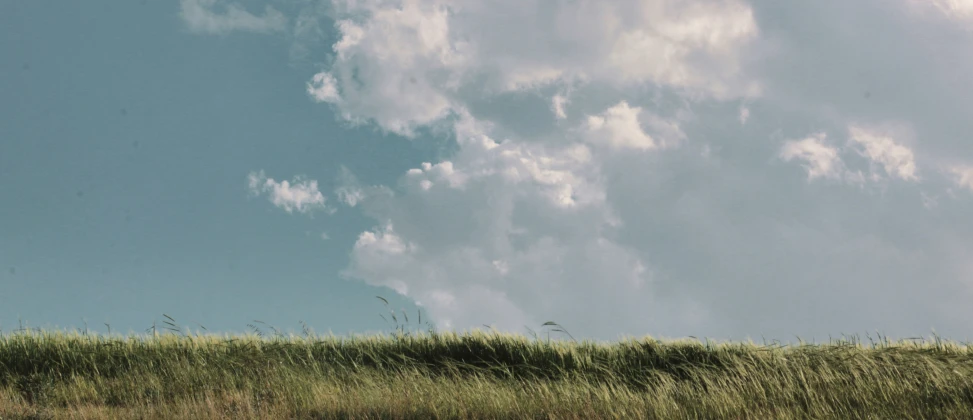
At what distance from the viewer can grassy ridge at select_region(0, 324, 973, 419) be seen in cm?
923

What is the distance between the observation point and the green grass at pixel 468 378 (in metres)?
9.22

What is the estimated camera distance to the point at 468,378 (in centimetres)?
1220

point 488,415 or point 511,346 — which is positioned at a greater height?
point 511,346

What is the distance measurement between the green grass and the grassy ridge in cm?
3

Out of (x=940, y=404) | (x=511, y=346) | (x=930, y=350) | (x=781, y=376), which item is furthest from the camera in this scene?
(x=511, y=346)

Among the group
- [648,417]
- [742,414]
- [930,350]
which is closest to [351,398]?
[648,417]

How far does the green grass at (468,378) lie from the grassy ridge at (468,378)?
3 cm

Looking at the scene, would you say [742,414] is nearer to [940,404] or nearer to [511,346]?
[940,404]

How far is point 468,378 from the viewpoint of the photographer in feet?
40.0

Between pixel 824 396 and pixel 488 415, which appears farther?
pixel 824 396

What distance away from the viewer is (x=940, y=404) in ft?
31.0

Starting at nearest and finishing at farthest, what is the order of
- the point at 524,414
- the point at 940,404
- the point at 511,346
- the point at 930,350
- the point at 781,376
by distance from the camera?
the point at 524,414, the point at 940,404, the point at 781,376, the point at 930,350, the point at 511,346

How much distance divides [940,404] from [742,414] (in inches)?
116

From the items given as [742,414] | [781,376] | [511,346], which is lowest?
[742,414]
